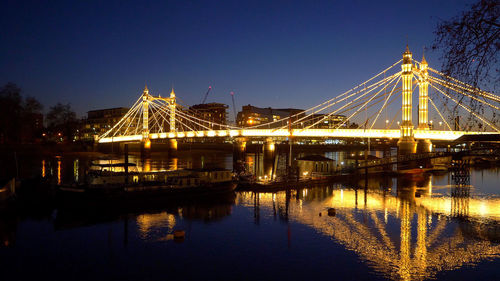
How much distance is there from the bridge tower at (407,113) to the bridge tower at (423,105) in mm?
1915

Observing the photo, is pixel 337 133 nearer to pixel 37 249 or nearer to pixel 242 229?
pixel 242 229

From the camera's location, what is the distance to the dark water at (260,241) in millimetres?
16984

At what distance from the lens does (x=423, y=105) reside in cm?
6316

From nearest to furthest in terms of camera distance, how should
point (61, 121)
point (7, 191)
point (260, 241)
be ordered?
point (260, 241) < point (7, 191) < point (61, 121)

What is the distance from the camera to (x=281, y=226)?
2453 cm

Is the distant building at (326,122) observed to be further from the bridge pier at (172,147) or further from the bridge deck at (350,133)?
the bridge pier at (172,147)

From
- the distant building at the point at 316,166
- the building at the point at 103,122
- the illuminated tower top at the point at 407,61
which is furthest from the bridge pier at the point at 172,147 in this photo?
the building at the point at 103,122

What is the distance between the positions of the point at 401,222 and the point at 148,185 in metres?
21.2

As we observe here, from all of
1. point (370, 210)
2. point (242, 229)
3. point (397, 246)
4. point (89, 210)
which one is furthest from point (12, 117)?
point (397, 246)

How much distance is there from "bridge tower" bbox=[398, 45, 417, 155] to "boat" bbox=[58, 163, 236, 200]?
33.4 metres

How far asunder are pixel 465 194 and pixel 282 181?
18418 millimetres

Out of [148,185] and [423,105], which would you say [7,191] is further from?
[423,105]

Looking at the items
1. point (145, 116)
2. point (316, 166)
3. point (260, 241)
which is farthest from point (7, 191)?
Result: point (145, 116)

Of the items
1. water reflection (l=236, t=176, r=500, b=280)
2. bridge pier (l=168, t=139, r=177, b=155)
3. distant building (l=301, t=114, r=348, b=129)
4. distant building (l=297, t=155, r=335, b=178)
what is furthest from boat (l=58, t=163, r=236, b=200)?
bridge pier (l=168, t=139, r=177, b=155)
